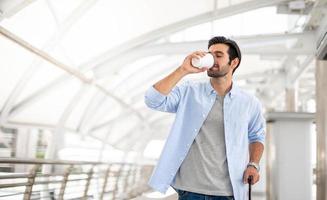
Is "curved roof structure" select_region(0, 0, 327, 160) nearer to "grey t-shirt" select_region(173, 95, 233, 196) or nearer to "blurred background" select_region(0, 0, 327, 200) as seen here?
"blurred background" select_region(0, 0, 327, 200)

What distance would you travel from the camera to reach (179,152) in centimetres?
201

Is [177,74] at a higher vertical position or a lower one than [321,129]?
lower

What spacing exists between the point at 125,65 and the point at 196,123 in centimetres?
952

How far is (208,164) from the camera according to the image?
1.96 m

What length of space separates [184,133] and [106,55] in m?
8.98

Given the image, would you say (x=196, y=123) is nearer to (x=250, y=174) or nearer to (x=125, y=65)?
(x=250, y=174)

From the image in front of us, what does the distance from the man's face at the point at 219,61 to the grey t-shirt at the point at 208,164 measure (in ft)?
0.54

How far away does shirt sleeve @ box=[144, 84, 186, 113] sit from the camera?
1.92m

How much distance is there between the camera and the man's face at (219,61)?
2.01 metres

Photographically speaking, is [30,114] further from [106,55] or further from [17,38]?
[17,38]

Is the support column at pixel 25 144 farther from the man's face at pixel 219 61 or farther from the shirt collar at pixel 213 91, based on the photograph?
the man's face at pixel 219 61

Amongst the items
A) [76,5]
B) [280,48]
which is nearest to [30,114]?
[76,5]

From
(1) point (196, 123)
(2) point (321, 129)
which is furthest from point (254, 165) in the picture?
(2) point (321, 129)

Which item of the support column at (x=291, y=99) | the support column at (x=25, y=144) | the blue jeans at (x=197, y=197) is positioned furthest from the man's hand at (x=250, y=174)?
the support column at (x=25, y=144)
